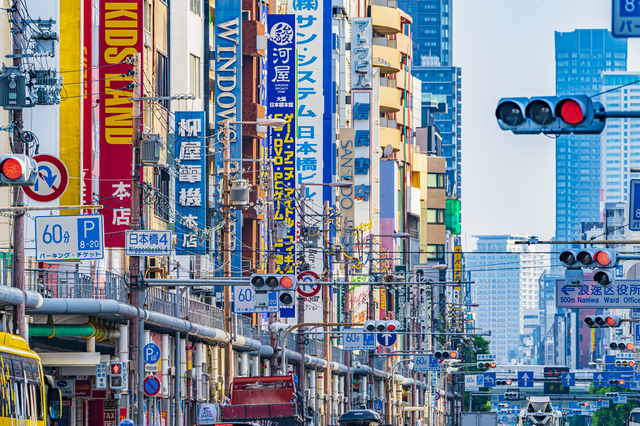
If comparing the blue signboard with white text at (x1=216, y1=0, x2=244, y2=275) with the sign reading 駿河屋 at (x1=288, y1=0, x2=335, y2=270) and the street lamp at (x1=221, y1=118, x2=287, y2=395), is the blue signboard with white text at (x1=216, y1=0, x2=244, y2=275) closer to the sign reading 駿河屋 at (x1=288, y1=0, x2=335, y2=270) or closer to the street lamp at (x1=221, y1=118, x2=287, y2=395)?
the sign reading 駿河屋 at (x1=288, y1=0, x2=335, y2=270)

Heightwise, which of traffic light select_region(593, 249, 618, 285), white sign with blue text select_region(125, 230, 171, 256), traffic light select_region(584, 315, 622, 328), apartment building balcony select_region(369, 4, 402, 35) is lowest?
traffic light select_region(584, 315, 622, 328)

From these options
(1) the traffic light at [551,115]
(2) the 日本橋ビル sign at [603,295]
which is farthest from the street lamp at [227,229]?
(1) the traffic light at [551,115]

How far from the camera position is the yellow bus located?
2198cm

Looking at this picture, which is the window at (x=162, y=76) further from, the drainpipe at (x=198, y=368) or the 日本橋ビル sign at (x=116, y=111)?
the drainpipe at (x=198, y=368)

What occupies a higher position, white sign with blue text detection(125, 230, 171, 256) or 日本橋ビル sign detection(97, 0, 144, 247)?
日本橋ビル sign detection(97, 0, 144, 247)

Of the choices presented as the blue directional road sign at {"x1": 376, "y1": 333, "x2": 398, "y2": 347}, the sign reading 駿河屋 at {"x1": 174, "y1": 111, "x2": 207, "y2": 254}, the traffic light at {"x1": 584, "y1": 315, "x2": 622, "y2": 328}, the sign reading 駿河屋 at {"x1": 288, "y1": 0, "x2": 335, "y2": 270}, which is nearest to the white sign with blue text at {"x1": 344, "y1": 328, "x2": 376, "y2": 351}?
the blue directional road sign at {"x1": 376, "y1": 333, "x2": 398, "y2": 347}

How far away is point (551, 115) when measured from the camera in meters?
15.1

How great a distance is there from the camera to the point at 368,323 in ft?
192

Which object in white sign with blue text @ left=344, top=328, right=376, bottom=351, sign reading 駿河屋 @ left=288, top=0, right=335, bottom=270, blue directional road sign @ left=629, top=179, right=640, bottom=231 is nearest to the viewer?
blue directional road sign @ left=629, top=179, right=640, bottom=231

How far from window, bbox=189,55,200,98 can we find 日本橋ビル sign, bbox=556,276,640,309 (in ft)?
109

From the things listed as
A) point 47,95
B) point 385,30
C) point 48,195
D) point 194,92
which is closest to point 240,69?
point 194,92

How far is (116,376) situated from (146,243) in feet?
20.2

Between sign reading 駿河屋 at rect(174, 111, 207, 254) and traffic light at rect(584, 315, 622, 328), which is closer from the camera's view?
traffic light at rect(584, 315, 622, 328)

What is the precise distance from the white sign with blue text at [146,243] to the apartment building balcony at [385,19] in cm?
10872
